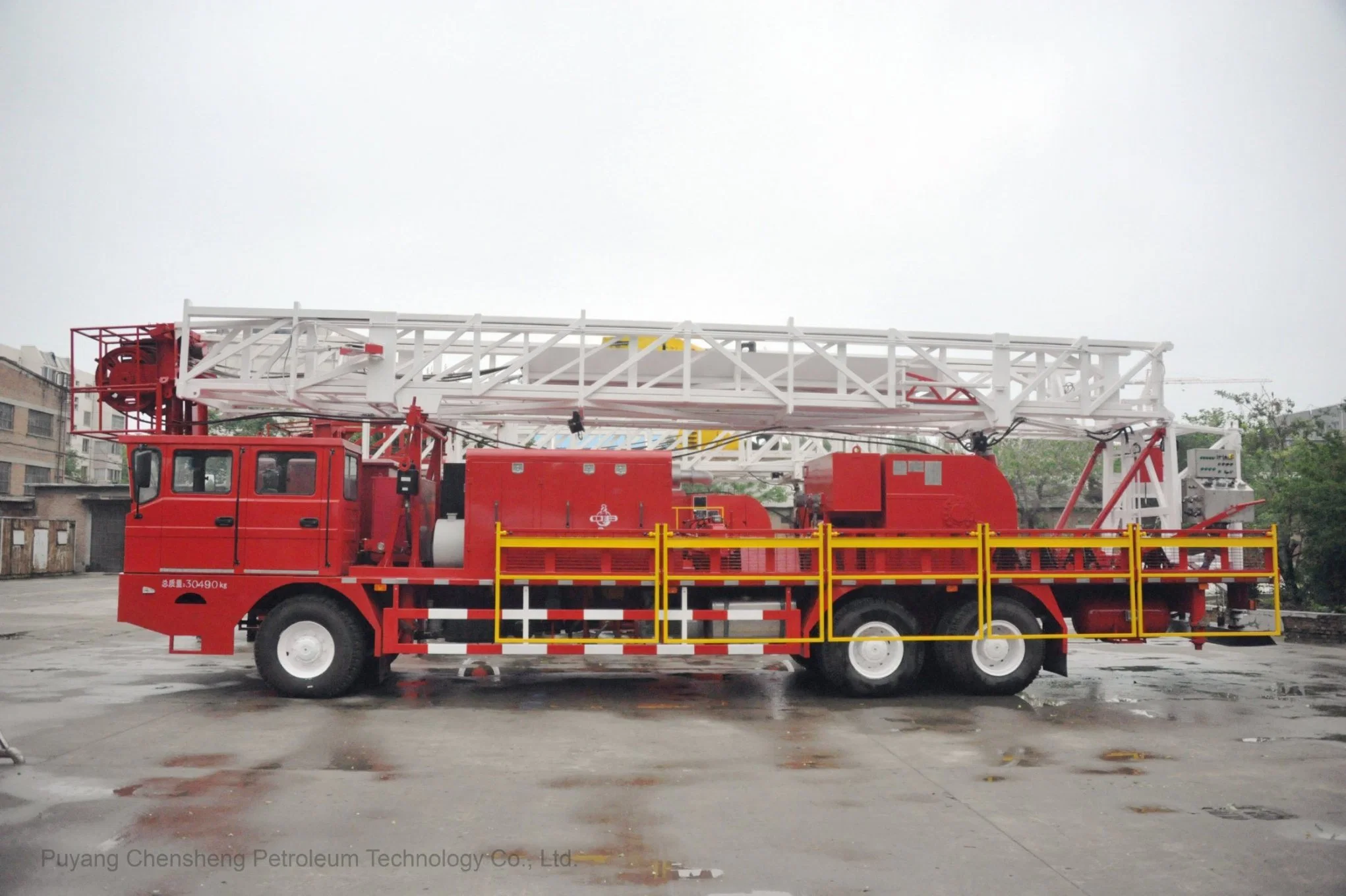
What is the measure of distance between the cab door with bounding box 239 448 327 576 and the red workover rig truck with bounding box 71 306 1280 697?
0.11ft

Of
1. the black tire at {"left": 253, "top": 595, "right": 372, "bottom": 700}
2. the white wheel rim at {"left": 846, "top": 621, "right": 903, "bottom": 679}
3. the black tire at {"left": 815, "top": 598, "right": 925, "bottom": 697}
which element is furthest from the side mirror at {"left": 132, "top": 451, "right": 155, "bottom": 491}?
the white wheel rim at {"left": 846, "top": 621, "right": 903, "bottom": 679}

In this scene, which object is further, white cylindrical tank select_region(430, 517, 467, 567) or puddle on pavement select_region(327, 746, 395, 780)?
white cylindrical tank select_region(430, 517, 467, 567)

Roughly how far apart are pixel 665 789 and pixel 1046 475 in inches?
1619

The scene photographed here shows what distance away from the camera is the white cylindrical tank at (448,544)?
40.7ft

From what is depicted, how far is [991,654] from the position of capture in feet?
41.4

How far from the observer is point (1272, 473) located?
28.3 metres

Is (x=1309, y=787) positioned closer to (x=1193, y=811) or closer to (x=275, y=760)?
(x=1193, y=811)

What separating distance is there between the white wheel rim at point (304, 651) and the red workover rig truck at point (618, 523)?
41 mm

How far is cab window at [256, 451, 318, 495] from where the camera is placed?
12.2 meters

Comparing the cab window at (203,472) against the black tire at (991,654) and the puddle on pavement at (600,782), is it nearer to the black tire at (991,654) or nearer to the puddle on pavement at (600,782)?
the puddle on pavement at (600,782)

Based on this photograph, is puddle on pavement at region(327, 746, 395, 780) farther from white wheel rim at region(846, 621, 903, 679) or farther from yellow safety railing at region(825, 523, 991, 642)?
white wheel rim at region(846, 621, 903, 679)

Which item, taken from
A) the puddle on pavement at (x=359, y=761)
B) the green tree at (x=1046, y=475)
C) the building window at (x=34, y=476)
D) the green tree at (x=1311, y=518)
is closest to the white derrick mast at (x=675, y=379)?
the puddle on pavement at (x=359, y=761)

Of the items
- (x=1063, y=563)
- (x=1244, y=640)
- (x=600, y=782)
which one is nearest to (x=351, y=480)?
(x=600, y=782)

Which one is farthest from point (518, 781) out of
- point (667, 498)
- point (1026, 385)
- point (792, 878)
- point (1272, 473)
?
point (1272, 473)
